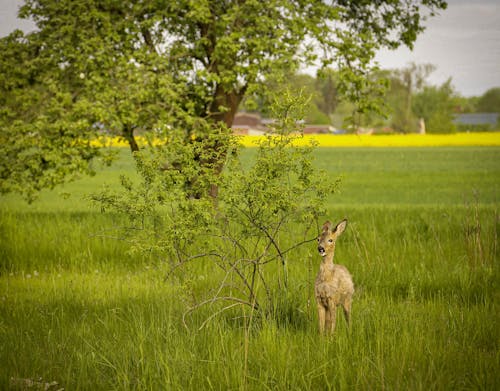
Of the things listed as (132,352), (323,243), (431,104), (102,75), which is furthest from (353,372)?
(431,104)

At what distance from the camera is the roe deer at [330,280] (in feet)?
17.4

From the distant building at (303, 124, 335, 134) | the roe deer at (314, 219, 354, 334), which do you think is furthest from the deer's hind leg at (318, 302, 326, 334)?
the distant building at (303, 124, 335, 134)

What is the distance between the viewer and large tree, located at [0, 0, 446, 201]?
39.3 ft

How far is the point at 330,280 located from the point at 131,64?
853 cm

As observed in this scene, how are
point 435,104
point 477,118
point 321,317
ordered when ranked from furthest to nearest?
point 477,118
point 435,104
point 321,317

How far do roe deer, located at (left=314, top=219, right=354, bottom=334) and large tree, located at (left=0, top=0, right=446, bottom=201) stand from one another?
267 inches

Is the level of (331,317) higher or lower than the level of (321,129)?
lower

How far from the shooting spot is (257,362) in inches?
209


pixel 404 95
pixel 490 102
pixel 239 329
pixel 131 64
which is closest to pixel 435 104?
pixel 404 95

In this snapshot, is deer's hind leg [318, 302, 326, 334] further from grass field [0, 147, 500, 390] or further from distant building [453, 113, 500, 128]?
distant building [453, 113, 500, 128]

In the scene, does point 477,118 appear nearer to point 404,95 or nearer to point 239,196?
point 404,95

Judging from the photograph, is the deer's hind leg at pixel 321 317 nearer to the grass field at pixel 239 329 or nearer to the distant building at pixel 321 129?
the grass field at pixel 239 329

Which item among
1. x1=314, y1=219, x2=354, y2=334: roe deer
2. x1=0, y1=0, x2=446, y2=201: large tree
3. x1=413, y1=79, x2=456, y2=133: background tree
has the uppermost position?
x1=413, y1=79, x2=456, y2=133: background tree

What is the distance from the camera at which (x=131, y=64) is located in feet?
41.0
